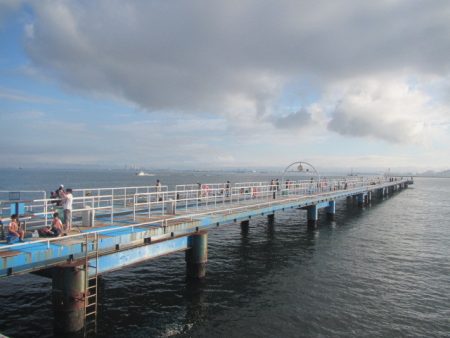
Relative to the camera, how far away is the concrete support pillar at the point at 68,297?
1163 centimetres

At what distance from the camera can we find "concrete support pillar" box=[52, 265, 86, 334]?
11.6 m

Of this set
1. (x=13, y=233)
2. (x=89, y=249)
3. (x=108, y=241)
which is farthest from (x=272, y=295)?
(x=13, y=233)

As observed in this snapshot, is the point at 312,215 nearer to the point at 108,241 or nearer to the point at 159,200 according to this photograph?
the point at 159,200

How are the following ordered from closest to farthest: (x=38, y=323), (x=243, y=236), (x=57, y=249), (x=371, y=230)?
1. (x=57, y=249)
2. (x=38, y=323)
3. (x=243, y=236)
4. (x=371, y=230)

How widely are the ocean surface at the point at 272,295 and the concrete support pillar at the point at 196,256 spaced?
653mm

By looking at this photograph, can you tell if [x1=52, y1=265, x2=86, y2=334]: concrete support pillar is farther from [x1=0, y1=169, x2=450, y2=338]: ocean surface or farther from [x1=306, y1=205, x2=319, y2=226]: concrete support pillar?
[x1=306, y1=205, x2=319, y2=226]: concrete support pillar

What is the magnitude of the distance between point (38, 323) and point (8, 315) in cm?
174

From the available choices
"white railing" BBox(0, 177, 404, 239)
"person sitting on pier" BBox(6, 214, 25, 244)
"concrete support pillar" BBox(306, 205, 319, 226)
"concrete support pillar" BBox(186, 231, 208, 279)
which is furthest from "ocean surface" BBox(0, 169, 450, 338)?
"concrete support pillar" BBox(306, 205, 319, 226)

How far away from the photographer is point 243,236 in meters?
30.2

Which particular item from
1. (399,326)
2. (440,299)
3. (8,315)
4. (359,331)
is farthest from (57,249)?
(440,299)

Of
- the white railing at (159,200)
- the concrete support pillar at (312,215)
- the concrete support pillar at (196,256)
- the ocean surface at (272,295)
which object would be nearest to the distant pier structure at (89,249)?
the concrete support pillar at (196,256)

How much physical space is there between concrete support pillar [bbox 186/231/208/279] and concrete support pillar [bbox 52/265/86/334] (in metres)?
7.08

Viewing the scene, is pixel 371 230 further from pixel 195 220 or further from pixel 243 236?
pixel 195 220

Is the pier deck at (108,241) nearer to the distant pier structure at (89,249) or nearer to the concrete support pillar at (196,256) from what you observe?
the distant pier structure at (89,249)
